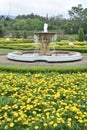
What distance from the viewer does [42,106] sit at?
399 centimetres

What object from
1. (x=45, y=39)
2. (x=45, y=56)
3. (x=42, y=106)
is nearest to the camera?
(x=42, y=106)

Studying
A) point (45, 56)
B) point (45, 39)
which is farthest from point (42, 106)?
point (45, 39)

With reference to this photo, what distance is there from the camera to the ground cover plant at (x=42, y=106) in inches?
132

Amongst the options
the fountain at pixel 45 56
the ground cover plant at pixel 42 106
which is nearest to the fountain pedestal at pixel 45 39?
the fountain at pixel 45 56

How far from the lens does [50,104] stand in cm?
409

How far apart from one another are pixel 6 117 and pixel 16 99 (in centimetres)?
77

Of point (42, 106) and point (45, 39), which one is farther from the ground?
point (45, 39)

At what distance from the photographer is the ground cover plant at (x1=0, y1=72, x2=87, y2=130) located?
3.36 metres

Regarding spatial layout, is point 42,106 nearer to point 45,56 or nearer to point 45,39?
point 45,56

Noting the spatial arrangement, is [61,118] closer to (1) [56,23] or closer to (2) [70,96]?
(2) [70,96]

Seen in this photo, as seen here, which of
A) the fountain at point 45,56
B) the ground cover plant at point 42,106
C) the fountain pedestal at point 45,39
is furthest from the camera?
the fountain pedestal at point 45,39

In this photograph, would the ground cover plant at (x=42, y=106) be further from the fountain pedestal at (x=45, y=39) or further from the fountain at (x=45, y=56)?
the fountain pedestal at (x=45, y=39)

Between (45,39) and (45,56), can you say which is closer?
(45,56)

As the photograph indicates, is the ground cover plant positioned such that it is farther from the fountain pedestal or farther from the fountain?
the fountain pedestal
